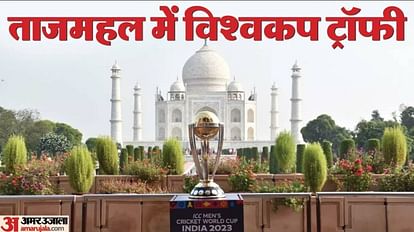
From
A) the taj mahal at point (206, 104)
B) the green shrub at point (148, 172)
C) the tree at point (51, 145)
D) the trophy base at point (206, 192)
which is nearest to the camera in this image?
the trophy base at point (206, 192)

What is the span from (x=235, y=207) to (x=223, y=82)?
37.2 meters

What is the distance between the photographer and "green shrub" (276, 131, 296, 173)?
321 inches

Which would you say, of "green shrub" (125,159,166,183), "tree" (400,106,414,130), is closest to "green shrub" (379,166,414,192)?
"green shrub" (125,159,166,183)

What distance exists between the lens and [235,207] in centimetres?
347

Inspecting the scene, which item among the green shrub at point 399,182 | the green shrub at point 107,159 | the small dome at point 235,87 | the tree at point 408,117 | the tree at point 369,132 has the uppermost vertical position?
the small dome at point 235,87

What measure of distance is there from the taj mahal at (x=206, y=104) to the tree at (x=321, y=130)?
45.4 inches

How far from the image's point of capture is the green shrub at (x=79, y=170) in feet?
21.6

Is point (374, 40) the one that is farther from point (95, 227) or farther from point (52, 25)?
point (95, 227)

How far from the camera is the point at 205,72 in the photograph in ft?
129

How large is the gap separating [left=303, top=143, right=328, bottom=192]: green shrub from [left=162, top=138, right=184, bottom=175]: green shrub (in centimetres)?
176

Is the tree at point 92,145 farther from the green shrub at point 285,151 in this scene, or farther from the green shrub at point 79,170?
the green shrub at point 285,151

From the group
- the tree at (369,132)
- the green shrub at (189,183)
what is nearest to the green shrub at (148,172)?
the green shrub at (189,183)

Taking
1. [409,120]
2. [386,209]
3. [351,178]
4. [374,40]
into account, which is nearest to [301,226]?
[386,209]

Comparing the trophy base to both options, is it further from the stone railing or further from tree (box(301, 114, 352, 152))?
tree (box(301, 114, 352, 152))
